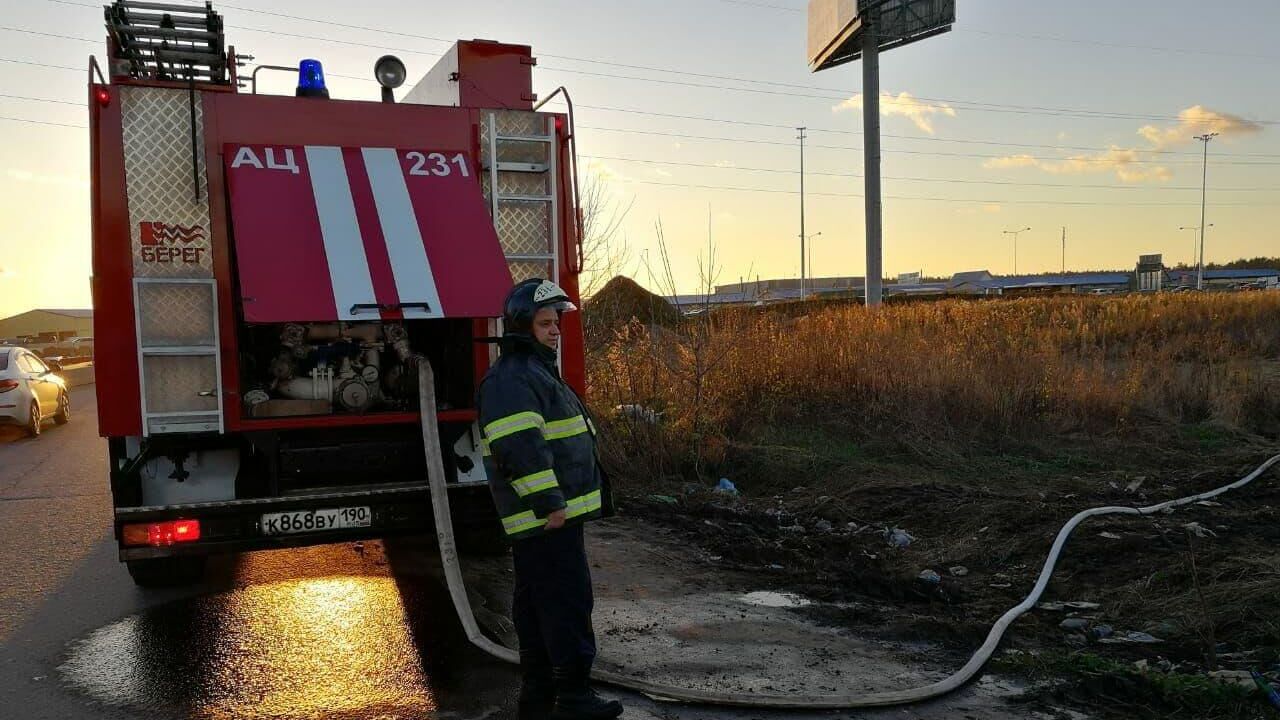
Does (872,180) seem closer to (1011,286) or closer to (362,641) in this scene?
(362,641)

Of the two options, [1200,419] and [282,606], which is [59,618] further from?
[1200,419]

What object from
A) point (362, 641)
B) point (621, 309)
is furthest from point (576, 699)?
point (621, 309)

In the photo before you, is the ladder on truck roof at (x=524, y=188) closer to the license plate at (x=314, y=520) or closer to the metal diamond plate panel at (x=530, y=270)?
the metal diamond plate panel at (x=530, y=270)

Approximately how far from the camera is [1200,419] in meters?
12.2

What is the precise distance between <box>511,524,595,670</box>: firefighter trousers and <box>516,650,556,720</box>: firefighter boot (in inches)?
5.6

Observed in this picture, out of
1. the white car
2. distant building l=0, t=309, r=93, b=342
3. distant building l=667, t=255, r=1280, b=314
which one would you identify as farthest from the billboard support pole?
distant building l=0, t=309, r=93, b=342

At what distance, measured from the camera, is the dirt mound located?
1066cm

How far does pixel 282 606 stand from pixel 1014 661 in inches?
158

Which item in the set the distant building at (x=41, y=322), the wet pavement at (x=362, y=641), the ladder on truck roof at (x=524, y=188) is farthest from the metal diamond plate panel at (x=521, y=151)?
the distant building at (x=41, y=322)

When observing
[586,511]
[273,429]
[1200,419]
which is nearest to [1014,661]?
[586,511]

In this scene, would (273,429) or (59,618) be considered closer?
(273,429)

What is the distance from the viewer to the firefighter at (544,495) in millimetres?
3547

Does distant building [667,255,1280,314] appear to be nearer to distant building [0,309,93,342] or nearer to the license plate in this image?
the license plate

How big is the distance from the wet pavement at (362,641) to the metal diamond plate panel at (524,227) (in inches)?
83.0
